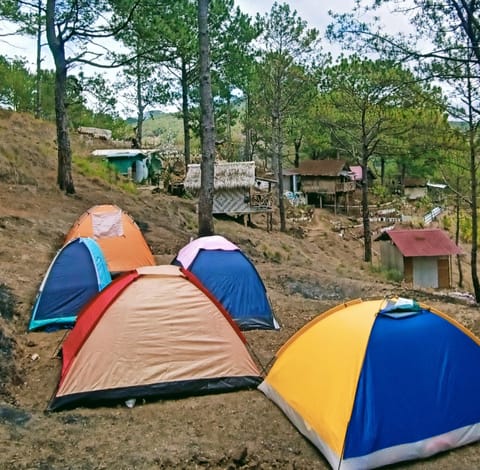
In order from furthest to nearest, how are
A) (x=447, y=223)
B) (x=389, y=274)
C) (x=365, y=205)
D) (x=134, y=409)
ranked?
1. (x=447, y=223)
2. (x=365, y=205)
3. (x=389, y=274)
4. (x=134, y=409)

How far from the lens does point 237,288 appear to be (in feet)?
27.1

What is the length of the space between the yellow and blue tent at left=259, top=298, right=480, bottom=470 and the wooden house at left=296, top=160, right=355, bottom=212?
35914 millimetres

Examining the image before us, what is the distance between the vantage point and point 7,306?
25.7ft

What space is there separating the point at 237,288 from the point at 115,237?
3.77 meters

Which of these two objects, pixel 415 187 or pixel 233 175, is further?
pixel 415 187

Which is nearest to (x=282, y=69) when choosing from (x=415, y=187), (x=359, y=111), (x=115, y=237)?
(x=359, y=111)

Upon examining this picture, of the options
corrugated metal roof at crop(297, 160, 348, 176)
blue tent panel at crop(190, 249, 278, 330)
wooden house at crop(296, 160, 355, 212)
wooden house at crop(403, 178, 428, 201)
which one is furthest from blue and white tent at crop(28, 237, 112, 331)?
wooden house at crop(403, 178, 428, 201)

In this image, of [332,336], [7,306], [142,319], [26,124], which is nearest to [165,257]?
[7,306]

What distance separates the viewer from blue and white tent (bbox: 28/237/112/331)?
775cm

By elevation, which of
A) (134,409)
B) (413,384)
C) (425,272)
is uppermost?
(413,384)

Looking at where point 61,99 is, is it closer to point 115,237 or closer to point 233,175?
point 115,237

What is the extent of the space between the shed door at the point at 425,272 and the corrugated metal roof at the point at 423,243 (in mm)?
528

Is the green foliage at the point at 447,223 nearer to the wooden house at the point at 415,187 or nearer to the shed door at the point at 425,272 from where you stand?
the shed door at the point at 425,272

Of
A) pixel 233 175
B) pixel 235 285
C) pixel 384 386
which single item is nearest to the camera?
pixel 384 386
